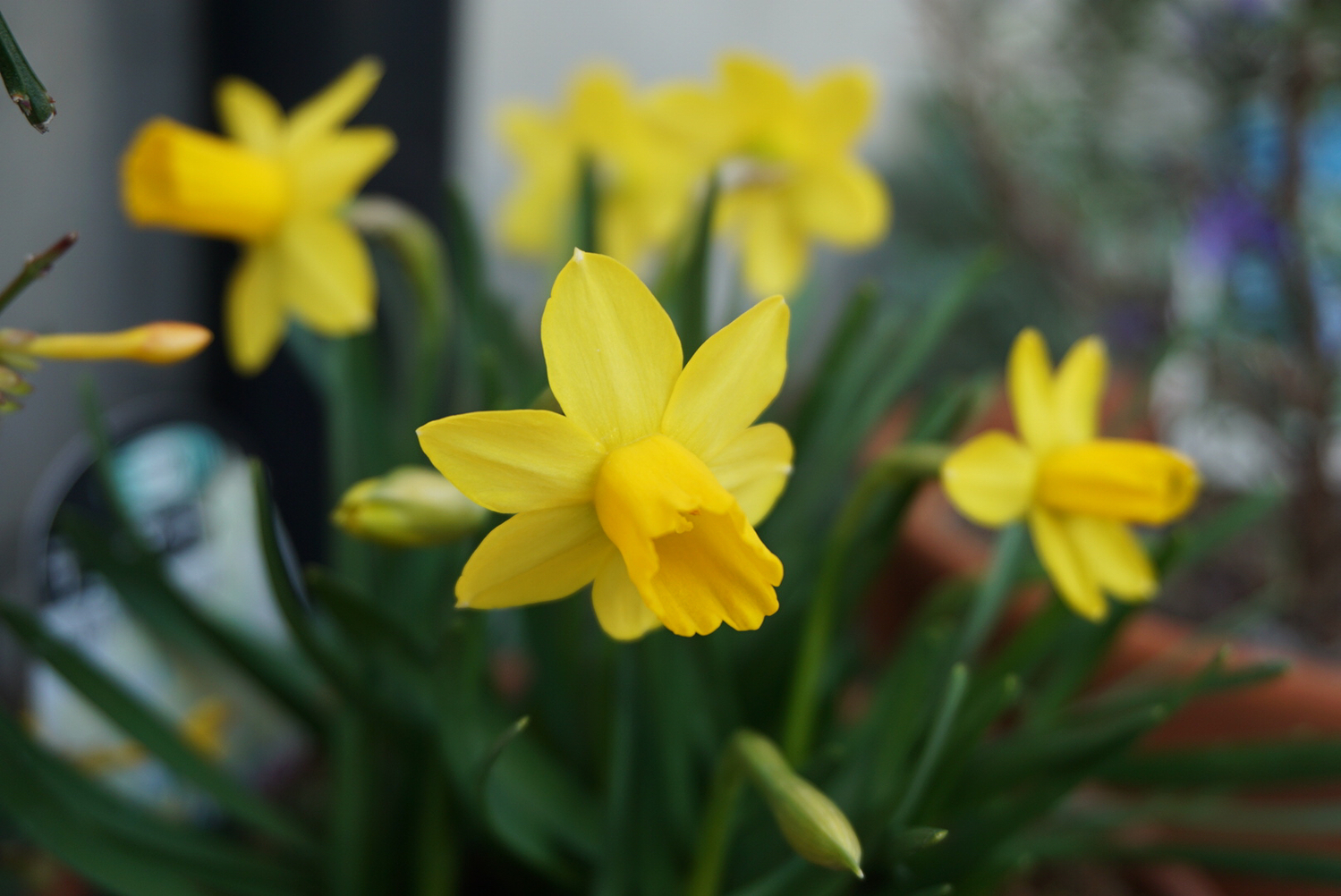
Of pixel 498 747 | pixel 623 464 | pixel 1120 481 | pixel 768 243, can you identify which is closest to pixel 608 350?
pixel 623 464

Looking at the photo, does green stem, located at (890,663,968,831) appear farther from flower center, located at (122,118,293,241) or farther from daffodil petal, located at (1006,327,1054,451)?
flower center, located at (122,118,293,241)

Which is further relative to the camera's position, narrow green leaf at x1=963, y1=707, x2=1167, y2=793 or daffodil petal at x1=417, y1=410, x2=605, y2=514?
narrow green leaf at x1=963, y1=707, x2=1167, y2=793

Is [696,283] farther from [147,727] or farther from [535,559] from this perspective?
[147,727]

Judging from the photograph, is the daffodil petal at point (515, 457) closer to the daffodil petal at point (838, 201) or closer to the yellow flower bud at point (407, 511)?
the yellow flower bud at point (407, 511)

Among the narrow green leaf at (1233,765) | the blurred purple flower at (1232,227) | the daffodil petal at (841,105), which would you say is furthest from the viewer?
the blurred purple flower at (1232,227)

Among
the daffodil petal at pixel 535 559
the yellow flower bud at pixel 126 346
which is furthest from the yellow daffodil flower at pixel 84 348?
the daffodil petal at pixel 535 559

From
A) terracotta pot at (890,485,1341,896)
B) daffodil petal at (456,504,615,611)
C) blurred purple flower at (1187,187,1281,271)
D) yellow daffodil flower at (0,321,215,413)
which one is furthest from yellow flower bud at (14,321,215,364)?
blurred purple flower at (1187,187,1281,271)
